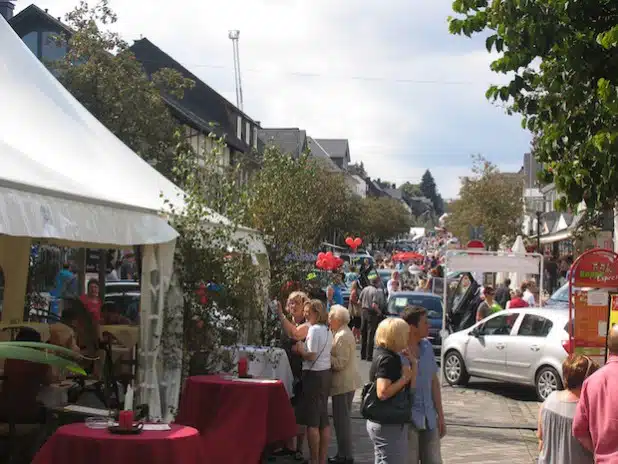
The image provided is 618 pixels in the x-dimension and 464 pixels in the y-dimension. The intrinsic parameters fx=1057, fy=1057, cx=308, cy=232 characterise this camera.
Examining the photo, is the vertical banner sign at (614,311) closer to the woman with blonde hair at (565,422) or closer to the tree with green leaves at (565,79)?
the tree with green leaves at (565,79)

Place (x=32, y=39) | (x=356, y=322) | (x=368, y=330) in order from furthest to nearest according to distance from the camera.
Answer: (x=32, y=39) < (x=356, y=322) < (x=368, y=330)

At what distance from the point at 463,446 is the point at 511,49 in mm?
4787

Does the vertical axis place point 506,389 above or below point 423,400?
below

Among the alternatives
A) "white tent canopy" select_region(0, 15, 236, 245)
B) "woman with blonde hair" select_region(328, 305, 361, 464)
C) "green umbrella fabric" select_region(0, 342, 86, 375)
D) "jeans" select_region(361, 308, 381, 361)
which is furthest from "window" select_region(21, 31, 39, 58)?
"green umbrella fabric" select_region(0, 342, 86, 375)

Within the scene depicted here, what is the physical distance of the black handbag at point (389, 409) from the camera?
757 cm

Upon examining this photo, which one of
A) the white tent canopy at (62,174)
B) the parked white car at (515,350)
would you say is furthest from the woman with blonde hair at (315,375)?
the parked white car at (515,350)

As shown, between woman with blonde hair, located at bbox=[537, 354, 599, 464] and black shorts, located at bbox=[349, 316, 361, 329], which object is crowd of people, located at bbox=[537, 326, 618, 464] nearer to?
woman with blonde hair, located at bbox=[537, 354, 599, 464]

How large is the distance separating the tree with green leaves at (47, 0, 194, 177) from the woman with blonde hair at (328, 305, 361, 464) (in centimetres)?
1764

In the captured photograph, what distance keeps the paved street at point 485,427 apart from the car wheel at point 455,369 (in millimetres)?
240

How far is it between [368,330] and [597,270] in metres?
10.8

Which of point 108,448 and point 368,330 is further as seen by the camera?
point 368,330

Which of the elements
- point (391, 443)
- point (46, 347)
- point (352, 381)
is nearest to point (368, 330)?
point (352, 381)

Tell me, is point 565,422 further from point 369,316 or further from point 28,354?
point 369,316

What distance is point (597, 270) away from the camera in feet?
45.4
